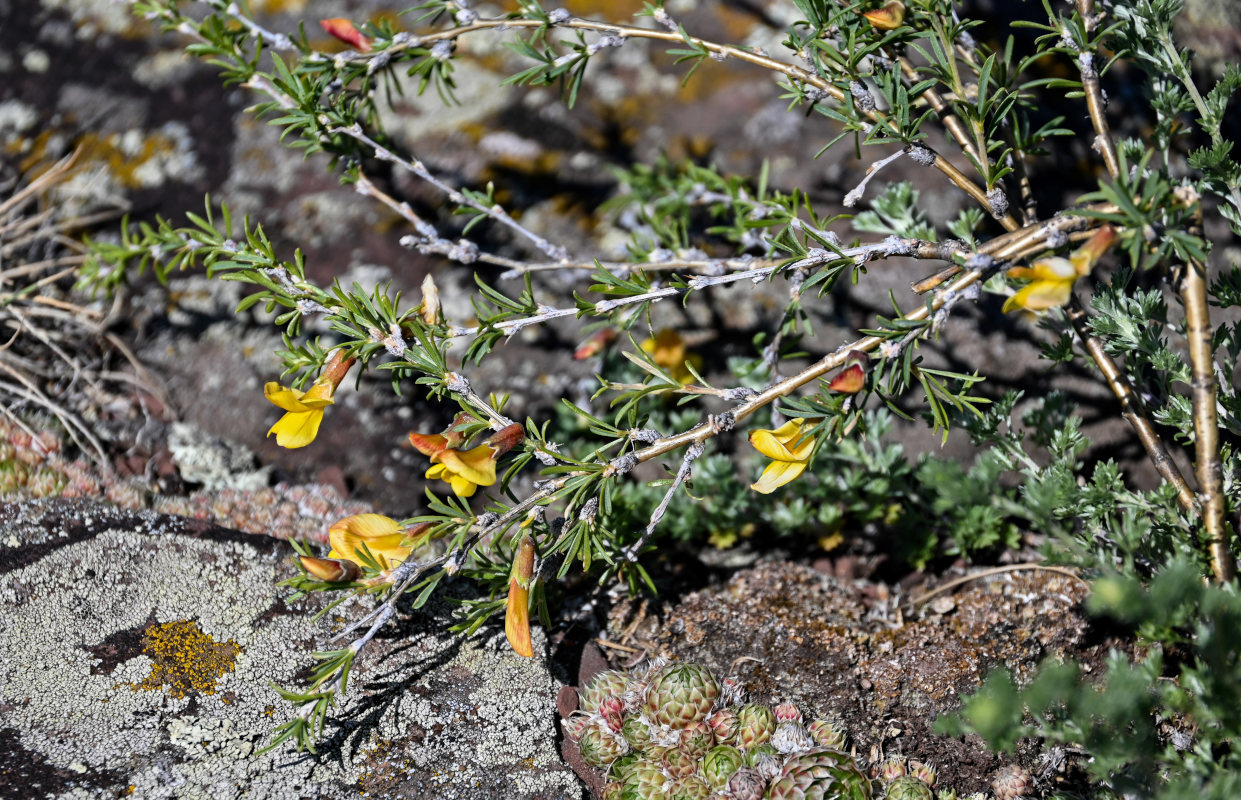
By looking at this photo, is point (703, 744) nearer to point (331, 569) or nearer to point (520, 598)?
point (520, 598)

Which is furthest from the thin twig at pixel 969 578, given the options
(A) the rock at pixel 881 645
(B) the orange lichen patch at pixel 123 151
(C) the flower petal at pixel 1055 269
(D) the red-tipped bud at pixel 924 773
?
(B) the orange lichen patch at pixel 123 151

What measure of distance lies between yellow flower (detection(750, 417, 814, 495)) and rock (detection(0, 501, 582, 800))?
2.90 ft

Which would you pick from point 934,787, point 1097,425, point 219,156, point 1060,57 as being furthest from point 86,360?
point 1060,57

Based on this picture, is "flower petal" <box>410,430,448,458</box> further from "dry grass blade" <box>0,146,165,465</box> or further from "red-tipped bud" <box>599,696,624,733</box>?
"dry grass blade" <box>0,146,165,465</box>

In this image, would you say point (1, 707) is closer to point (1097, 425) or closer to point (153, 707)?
point (153, 707)

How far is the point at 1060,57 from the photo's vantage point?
12.2 feet

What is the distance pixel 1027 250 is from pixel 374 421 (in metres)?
2.37

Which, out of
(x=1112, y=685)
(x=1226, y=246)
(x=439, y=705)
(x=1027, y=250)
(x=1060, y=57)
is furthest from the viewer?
(x=1060, y=57)

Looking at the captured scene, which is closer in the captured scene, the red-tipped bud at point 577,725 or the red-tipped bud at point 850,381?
the red-tipped bud at point 850,381

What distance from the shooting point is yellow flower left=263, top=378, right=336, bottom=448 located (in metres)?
2.06

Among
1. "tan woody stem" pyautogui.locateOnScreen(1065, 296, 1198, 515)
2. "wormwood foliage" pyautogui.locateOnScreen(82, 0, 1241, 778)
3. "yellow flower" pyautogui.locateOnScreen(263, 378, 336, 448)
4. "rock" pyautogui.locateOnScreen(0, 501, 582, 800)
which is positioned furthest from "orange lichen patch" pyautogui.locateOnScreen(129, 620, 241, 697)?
"tan woody stem" pyautogui.locateOnScreen(1065, 296, 1198, 515)

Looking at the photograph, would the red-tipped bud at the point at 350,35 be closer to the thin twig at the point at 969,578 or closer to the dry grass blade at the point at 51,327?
the dry grass blade at the point at 51,327

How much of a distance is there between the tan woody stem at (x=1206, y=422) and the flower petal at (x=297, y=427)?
198 centimetres

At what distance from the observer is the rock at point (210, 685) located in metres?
2.07
